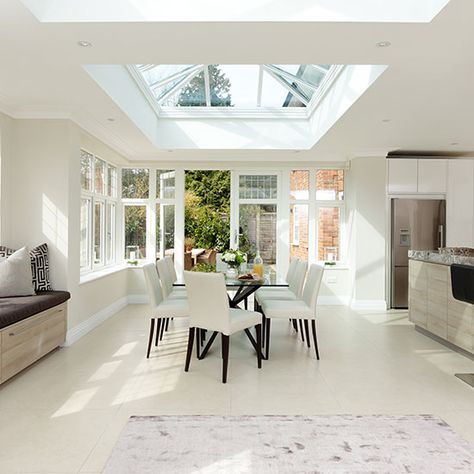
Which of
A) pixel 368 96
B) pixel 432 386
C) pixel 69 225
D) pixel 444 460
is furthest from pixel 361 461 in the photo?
pixel 69 225

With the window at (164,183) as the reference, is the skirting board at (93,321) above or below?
below

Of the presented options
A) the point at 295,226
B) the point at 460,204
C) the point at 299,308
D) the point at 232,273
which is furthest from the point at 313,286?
the point at 460,204

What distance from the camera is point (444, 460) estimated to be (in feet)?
7.60

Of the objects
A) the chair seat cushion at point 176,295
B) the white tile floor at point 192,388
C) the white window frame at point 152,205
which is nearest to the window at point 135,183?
the white window frame at point 152,205

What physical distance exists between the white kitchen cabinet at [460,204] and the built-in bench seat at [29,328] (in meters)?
5.84

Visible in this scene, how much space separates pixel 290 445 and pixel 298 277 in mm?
2695

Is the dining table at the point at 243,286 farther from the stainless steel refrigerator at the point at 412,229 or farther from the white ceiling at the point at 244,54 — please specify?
the stainless steel refrigerator at the point at 412,229

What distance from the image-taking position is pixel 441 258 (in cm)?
475

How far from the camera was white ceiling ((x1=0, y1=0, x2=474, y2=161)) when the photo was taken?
2686 millimetres

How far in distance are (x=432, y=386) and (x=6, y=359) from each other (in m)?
3.46

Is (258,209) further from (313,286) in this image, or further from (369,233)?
(313,286)

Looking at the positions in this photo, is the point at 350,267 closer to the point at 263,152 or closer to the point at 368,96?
the point at 263,152

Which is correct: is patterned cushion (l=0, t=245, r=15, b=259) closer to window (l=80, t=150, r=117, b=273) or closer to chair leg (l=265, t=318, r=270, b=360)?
window (l=80, t=150, r=117, b=273)

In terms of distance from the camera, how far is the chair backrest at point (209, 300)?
351 centimetres
